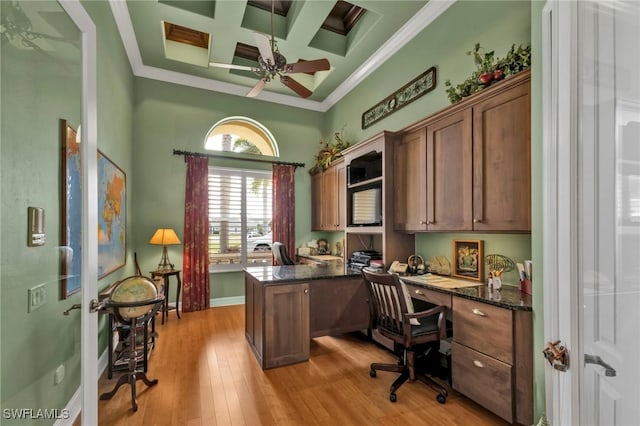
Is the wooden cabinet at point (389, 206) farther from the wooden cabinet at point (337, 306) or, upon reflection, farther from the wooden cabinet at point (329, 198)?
the wooden cabinet at point (329, 198)

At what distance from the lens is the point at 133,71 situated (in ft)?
14.6

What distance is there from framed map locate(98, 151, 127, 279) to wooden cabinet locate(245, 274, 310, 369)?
5.05 ft

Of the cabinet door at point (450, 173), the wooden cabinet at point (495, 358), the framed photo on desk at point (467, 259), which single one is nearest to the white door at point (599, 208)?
the wooden cabinet at point (495, 358)

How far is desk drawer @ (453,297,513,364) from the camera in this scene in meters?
1.84

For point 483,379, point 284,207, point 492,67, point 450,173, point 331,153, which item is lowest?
point 483,379

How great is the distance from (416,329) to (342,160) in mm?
2879

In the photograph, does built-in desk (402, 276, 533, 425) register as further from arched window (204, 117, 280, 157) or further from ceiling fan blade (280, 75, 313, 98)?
arched window (204, 117, 280, 157)

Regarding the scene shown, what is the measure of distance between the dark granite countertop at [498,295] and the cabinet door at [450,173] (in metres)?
0.52

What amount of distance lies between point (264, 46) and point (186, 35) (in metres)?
2.35

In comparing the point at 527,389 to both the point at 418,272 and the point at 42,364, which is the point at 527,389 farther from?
the point at 42,364

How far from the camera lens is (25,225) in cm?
137

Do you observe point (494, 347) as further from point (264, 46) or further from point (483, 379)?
point (264, 46)

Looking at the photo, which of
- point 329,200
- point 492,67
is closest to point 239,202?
point 329,200

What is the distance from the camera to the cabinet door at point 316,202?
5379mm
